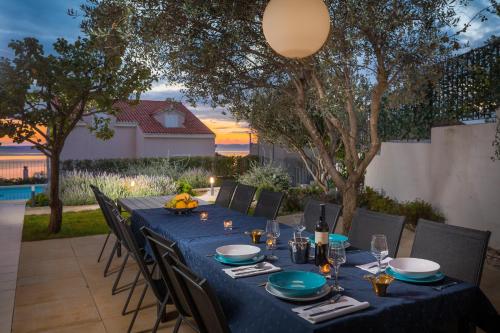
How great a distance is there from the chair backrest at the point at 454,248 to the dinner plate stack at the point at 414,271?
0.28 metres

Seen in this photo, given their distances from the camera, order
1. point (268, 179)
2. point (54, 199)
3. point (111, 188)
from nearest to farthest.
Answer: point (54, 199) < point (268, 179) < point (111, 188)

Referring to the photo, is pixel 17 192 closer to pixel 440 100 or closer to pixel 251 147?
pixel 251 147

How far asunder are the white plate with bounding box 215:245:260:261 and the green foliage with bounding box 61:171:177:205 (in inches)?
285

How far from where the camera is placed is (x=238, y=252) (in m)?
2.70

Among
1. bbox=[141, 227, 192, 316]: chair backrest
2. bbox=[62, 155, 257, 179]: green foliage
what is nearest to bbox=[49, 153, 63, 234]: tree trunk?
bbox=[141, 227, 192, 316]: chair backrest

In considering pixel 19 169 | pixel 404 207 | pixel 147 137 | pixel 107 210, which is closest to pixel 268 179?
pixel 404 207

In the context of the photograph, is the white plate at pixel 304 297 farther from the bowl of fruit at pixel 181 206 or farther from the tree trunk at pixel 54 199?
the tree trunk at pixel 54 199

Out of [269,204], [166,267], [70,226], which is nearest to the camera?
[166,267]

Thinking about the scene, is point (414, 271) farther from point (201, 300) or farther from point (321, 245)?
point (201, 300)

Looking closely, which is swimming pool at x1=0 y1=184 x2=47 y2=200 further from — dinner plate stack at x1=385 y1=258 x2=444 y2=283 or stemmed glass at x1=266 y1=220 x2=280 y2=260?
dinner plate stack at x1=385 y1=258 x2=444 y2=283

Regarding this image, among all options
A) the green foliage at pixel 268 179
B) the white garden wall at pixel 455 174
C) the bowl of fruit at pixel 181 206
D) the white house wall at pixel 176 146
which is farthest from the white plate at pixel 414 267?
the white house wall at pixel 176 146

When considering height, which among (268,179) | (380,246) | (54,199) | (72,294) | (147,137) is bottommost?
(72,294)

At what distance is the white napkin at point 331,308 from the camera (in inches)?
67.6

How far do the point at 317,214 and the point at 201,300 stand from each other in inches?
82.4
